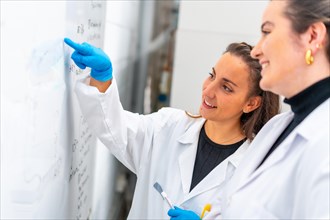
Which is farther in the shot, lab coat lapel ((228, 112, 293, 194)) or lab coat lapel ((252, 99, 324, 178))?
lab coat lapel ((228, 112, 293, 194))

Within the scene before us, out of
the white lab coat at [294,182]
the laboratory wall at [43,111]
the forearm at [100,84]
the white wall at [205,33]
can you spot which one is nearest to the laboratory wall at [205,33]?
the white wall at [205,33]

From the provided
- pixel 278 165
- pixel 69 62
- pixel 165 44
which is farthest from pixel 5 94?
pixel 165 44

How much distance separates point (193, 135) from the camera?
4.39 ft

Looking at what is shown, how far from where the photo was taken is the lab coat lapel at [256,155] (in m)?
0.97

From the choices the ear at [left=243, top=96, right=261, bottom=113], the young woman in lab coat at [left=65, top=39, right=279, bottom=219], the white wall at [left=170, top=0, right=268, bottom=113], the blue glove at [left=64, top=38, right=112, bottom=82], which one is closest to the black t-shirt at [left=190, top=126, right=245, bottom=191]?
the young woman in lab coat at [left=65, top=39, right=279, bottom=219]

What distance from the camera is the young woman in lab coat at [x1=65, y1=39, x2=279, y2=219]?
1.24m

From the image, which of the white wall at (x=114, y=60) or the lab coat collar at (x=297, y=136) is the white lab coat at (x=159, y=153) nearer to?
the lab coat collar at (x=297, y=136)

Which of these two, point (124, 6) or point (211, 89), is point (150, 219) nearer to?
point (211, 89)

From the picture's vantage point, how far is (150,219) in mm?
1362

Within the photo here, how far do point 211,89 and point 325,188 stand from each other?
630 mm

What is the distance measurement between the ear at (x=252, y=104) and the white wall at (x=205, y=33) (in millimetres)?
915

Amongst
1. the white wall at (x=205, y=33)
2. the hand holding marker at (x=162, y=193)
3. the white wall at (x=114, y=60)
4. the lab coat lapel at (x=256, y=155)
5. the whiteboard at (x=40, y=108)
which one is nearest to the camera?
the whiteboard at (x=40, y=108)

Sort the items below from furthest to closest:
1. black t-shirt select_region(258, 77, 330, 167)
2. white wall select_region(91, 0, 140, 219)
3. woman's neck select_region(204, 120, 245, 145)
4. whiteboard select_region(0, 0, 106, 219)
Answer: white wall select_region(91, 0, 140, 219), woman's neck select_region(204, 120, 245, 145), black t-shirt select_region(258, 77, 330, 167), whiteboard select_region(0, 0, 106, 219)

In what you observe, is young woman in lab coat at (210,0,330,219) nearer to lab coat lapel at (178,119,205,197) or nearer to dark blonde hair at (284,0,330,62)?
dark blonde hair at (284,0,330,62)
